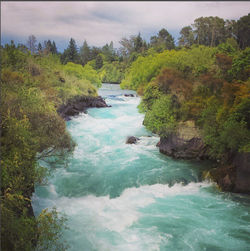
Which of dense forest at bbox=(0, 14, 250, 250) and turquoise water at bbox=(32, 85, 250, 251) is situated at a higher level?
dense forest at bbox=(0, 14, 250, 250)

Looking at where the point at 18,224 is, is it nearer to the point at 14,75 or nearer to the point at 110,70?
the point at 14,75

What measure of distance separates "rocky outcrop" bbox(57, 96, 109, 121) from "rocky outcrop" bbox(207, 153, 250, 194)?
16885 mm

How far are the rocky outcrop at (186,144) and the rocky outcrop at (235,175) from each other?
2543mm

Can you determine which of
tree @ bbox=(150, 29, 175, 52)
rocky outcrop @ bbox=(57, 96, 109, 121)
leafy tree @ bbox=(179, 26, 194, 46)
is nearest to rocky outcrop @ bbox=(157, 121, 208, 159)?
rocky outcrop @ bbox=(57, 96, 109, 121)

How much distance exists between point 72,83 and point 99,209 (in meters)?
21.7

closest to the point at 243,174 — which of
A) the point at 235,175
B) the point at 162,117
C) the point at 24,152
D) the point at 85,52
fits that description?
the point at 235,175

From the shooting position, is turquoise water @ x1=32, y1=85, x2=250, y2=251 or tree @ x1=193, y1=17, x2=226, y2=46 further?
tree @ x1=193, y1=17, x2=226, y2=46

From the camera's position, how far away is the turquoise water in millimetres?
8953

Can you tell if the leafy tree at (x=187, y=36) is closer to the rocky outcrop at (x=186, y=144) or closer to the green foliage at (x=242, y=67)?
the green foliage at (x=242, y=67)

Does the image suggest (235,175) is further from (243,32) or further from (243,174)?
(243,32)

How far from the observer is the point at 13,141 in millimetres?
7785

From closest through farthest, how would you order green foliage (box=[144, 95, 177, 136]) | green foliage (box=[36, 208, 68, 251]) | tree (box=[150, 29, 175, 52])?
1. green foliage (box=[36, 208, 68, 251])
2. green foliage (box=[144, 95, 177, 136])
3. tree (box=[150, 29, 175, 52])

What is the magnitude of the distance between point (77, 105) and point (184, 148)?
59.8 feet

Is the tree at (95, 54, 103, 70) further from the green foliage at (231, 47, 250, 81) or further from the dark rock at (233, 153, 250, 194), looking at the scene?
the dark rock at (233, 153, 250, 194)
